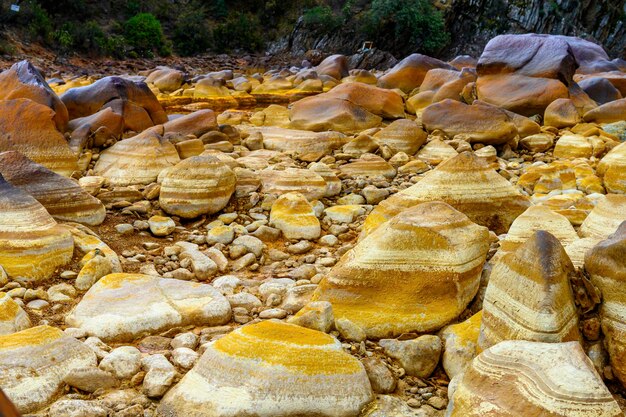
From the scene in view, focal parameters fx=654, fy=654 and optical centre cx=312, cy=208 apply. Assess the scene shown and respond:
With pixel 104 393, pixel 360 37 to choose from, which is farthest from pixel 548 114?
pixel 360 37

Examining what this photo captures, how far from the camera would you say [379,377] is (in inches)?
92.0

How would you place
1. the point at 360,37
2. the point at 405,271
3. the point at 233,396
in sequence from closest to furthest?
the point at 233,396
the point at 405,271
the point at 360,37

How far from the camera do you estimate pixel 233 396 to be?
2074 mm

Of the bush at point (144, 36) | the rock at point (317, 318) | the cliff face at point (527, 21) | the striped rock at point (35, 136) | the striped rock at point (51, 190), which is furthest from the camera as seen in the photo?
the cliff face at point (527, 21)

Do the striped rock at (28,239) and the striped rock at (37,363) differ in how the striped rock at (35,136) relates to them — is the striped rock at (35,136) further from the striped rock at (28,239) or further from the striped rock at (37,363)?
the striped rock at (37,363)

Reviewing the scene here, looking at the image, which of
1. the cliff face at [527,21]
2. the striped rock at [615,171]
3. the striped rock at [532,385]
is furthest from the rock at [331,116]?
the cliff face at [527,21]

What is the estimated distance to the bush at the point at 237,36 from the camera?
27031mm

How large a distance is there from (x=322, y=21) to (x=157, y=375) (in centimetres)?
2523

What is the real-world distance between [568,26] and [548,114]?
74.3ft

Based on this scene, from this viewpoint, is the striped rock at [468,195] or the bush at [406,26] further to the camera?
the bush at [406,26]

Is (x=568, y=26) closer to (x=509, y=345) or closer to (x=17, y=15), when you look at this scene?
(x=17, y=15)

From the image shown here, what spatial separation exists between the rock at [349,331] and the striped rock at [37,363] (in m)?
0.94

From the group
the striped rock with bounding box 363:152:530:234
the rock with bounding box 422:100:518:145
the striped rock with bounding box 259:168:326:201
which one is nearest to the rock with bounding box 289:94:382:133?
the rock with bounding box 422:100:518:145

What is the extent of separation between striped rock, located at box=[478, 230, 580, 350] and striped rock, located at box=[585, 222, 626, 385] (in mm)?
111
